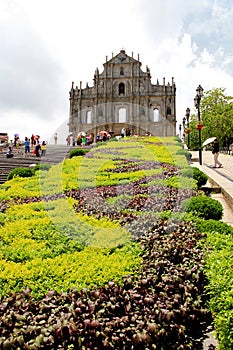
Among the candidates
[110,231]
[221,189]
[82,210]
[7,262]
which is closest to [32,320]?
[7,262]

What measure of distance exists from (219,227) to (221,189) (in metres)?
5.37

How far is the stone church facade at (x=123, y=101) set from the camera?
58.3 meters

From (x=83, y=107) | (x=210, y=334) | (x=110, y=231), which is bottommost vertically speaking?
(x=210, y=334)

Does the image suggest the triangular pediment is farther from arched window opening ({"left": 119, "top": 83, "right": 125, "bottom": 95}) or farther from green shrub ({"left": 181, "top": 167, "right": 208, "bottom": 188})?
green shrub ({"left": 181, "top": 167, "right": 208, "bottom": 188})

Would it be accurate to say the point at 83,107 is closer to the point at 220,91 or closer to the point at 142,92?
the point at 142,92

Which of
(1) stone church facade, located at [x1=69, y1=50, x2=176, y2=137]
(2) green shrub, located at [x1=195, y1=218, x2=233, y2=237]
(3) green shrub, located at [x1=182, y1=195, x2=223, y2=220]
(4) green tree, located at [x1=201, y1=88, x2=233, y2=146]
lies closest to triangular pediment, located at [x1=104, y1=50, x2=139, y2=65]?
(1) stone church facade, located at [x1=69, y1=50, x2=176, y2=137]

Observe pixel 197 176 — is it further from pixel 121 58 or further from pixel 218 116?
pixel 121 58

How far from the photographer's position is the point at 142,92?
60.8m

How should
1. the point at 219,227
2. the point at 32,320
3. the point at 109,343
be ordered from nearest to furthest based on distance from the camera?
the point at 109,343
the point at 32,320
the point at 219,227

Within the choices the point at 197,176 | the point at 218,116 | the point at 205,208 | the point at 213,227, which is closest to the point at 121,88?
the point at 218,116

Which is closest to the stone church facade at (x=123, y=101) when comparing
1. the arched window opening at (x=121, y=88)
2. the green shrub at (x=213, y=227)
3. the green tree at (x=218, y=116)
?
the arched window opening at (x=121, y=88)

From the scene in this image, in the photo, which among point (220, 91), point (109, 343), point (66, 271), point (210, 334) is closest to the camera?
point (109, 343)

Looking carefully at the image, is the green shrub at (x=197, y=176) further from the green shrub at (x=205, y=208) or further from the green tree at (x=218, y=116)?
the green tree at (x=218, y=116)

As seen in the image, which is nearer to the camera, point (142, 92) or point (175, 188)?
point (175, 188)
